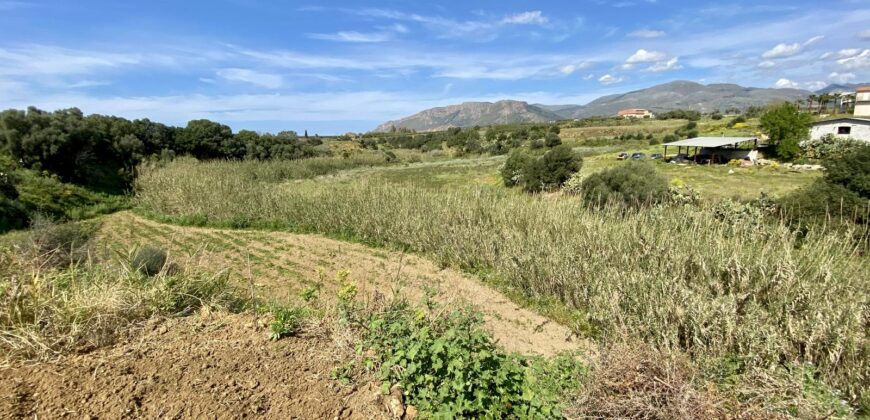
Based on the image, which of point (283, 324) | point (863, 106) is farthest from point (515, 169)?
point (863, 106)

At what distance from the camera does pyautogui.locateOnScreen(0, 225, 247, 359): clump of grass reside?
102 inches

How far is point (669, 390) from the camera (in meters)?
2.54

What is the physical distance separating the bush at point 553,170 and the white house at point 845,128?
1821 centimetres

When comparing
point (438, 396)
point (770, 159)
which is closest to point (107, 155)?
point (438, 396)

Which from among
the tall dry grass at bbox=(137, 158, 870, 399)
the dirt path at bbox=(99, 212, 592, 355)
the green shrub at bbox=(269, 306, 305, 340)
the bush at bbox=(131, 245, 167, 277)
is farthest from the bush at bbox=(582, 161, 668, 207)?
the bush at bbox=(131, 245, 167, 277)

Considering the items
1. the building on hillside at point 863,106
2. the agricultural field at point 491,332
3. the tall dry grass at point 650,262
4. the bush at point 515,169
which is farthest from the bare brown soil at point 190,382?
the building on hillside at point 863,106

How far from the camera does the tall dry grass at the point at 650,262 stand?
3535mm

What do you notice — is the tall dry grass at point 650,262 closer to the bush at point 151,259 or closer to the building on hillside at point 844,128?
the bush at point 151,259

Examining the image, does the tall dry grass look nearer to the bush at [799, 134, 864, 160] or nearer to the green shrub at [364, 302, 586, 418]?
the green shrub at [364, 302, 586, 418]

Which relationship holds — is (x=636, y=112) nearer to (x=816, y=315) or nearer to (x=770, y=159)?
(x=770, y=159)

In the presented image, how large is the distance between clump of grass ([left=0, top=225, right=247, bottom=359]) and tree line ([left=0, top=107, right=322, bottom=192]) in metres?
14.4

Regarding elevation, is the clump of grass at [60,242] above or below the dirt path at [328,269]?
above

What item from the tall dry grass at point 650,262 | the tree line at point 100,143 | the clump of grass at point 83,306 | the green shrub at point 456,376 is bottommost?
the tall dry grass at point 650,262

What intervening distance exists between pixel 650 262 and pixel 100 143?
2101cm
